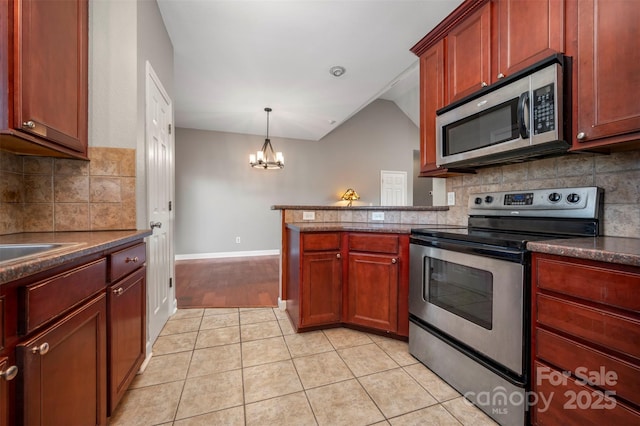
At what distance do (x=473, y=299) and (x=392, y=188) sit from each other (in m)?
5.54

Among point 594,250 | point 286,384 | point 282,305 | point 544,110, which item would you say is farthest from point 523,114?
point 282,305

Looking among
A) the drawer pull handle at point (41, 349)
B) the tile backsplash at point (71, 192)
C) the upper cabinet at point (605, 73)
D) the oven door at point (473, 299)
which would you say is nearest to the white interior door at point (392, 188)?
the oven door at point (473, 299)

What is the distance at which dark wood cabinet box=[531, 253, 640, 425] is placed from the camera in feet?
2.91

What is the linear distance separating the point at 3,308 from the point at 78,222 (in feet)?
3.77

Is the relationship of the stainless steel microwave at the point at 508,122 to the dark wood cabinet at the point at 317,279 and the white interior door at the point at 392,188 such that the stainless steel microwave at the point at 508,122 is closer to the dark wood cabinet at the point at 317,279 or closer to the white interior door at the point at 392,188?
the dark wood cabinet at the point at 317,279

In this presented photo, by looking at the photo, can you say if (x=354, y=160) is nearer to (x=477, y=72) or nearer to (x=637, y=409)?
(x=477, y=72)

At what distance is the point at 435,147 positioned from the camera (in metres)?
2.05

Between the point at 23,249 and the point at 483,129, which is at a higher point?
the point at 483,129

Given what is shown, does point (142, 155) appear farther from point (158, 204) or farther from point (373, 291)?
point (373, 291)

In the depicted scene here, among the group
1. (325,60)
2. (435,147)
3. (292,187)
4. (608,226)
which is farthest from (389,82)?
(292,187)

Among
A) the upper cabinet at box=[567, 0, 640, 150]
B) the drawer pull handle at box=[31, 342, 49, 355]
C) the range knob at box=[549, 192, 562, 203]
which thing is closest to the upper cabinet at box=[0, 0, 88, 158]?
the drawer pull handle at box=[31, 342, 49, 355]

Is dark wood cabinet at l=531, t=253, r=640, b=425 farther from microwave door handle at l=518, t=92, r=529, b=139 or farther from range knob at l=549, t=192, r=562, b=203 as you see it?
microwave door handle at l=518, t=92, r=529, b=139

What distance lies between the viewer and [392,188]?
678 centimetres

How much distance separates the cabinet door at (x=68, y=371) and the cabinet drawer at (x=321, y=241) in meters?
1.29
